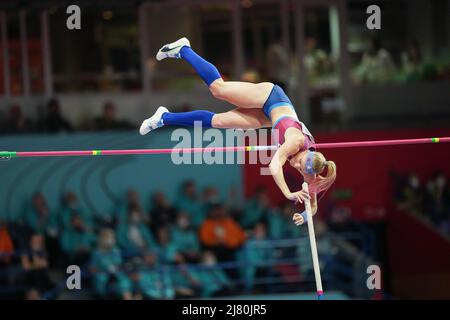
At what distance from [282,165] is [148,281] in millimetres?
5337

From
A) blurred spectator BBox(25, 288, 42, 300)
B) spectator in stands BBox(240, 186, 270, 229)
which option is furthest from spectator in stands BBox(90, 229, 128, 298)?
spectator in stands BBox(240, 186, 270, 229)

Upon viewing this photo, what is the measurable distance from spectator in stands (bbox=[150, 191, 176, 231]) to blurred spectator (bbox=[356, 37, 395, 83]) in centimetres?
386

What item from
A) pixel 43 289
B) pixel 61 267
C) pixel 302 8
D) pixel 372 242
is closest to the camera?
pixel 43 289

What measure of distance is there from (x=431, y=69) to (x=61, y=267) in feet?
21.7

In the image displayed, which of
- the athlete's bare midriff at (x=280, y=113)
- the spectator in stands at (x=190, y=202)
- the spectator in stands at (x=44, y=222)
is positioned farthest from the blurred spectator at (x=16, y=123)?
the athlete's bare midriff at (x=280, y=113)

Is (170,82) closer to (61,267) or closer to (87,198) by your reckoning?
(87,198)

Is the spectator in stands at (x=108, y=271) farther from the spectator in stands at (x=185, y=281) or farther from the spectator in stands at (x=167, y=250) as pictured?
the spectator in stands at (x=185, y=281)

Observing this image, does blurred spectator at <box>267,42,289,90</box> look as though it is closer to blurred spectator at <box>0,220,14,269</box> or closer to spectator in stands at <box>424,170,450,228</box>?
spectator in stands at <box>424,170,450,228</box>

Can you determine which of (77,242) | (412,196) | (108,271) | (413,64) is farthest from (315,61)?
(108,271)

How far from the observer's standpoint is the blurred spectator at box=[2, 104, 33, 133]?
14.2 meters

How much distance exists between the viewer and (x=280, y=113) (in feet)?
28.5

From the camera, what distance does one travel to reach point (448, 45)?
15.7 meters

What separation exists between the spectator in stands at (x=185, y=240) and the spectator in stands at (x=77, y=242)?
115cm

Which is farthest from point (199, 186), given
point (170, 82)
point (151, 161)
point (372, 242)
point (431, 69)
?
point (431, 69)
